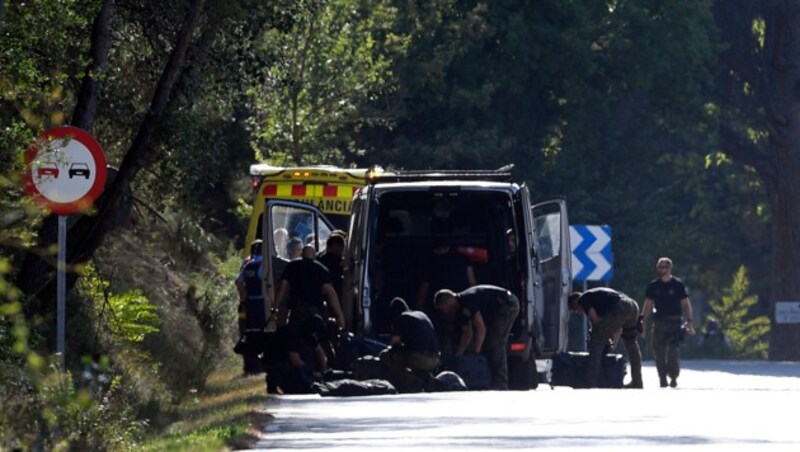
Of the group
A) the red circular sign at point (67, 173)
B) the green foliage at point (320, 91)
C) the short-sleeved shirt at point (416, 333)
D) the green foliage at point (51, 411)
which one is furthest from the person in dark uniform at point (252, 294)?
the green foliage at point (51, 411)

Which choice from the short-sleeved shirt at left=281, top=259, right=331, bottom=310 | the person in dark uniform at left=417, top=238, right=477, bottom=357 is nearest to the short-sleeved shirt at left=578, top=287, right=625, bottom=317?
the person in dark uniform at left=417, top=238, right=477, bottom=357

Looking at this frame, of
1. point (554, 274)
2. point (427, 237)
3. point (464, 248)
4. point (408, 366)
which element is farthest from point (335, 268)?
point (408, 366)

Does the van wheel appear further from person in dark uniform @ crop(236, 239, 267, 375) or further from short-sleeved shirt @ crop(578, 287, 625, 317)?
person in dark uniform @ crop(236, 239, 267, 375)

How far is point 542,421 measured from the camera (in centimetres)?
1525

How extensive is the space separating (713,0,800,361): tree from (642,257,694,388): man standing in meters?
21.2

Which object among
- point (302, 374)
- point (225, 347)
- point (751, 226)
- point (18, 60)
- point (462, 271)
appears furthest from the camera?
point (751, 226)

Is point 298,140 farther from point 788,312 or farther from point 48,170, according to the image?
point 48,170

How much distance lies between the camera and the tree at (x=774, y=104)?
47.5m

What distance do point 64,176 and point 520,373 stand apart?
7.59 metres

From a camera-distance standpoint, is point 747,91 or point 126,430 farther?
point 747,91

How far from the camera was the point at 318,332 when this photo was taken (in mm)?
21922

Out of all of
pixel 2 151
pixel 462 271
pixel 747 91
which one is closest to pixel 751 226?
pixel 747 91

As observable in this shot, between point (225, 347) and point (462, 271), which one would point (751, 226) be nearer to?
point (225, 347)

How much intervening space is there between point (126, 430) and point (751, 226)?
58564 millimetres
